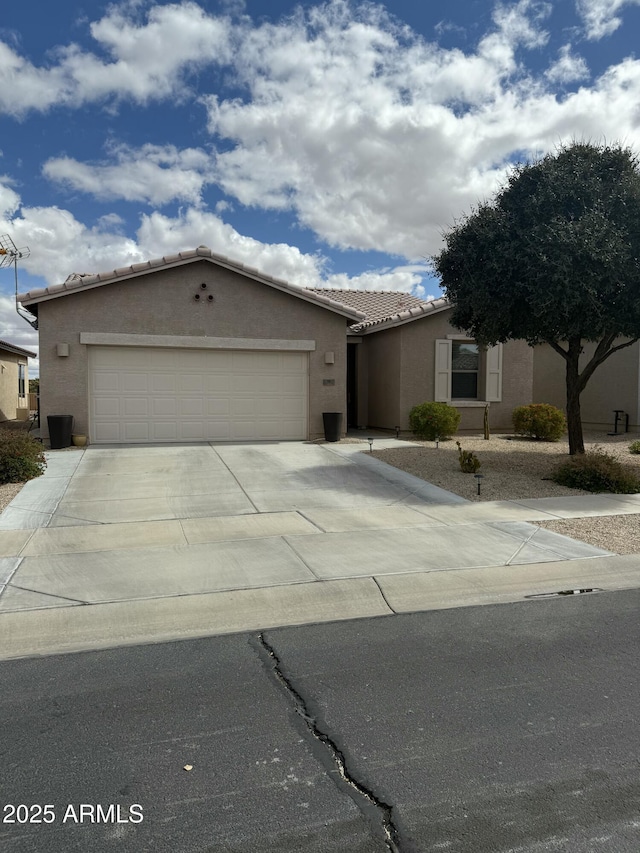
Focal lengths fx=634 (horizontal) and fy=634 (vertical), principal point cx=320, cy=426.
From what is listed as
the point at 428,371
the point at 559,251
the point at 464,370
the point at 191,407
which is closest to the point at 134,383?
the point at 191,407

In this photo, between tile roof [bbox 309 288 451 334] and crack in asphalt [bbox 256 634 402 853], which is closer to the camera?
crack in asphalt [bbox 256 634 402 853]

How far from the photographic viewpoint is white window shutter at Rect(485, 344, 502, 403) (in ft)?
59.2

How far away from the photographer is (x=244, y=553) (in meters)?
6.91

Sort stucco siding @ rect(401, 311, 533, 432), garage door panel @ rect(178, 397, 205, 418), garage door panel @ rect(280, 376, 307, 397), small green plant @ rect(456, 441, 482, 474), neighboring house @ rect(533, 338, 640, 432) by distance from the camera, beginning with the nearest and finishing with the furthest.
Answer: small green plant @ rect(456, 441, 482, 474), garage door panel @ rect(178, 397, 205, 418), garage door panel @ rect(280, 376, 307, 397), stucco siding @ rect(401, 311, 533, 432), neighboring house @ rect(533, 338, 640, 432)

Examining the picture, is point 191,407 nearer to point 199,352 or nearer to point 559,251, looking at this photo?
point 199,352

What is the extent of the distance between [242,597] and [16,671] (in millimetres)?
1928

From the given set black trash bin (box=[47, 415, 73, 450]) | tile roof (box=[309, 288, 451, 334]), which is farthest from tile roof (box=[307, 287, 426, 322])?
black trash bin (box=[47, 415, 73, 450])

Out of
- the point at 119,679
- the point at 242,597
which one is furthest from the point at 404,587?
the point at 119,679

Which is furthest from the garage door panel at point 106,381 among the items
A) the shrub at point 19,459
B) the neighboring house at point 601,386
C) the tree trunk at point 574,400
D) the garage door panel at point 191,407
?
the neighboring house at point 601,386

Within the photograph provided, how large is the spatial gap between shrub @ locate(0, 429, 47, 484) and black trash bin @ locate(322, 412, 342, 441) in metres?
6.67

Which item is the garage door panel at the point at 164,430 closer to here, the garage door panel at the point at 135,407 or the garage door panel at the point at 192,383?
the garage door panel at the point at 135,407

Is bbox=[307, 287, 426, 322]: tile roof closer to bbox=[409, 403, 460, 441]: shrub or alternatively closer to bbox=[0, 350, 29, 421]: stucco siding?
bbox=[409, 403, 460, 441]: shrub

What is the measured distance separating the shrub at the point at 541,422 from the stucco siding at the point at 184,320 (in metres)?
4.89

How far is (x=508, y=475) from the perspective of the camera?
11.8m
